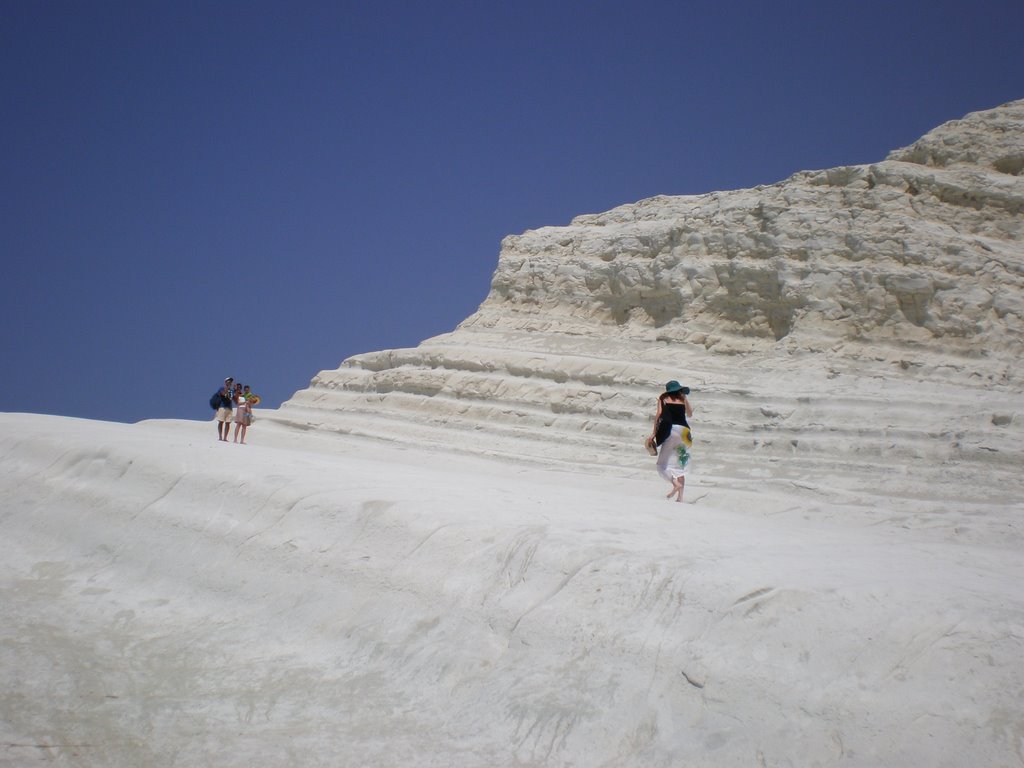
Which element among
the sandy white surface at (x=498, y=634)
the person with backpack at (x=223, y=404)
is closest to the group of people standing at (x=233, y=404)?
the person with backpack at (x=223, y=404)

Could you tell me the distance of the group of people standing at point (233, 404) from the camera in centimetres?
1322

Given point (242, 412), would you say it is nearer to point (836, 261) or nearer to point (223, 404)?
point (223, 404)

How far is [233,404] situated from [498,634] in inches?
402

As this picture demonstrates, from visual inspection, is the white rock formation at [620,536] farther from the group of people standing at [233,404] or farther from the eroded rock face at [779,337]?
the group of people standing at [233,404]

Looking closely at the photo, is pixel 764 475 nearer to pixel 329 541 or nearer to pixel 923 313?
pixel 923 313

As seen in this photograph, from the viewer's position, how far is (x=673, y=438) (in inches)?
311

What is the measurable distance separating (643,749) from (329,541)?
10.2 ft

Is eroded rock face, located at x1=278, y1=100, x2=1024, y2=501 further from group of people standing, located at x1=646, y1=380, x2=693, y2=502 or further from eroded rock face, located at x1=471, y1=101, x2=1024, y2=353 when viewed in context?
group of people standing, located at x1=646, y1=380, x2=693, y2=502

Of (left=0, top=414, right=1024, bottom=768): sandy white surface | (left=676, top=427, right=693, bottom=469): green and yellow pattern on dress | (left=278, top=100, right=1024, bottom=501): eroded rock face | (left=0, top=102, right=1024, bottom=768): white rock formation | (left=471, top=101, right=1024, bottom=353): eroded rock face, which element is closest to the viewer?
(left=0, top=414, right=1024, bottom=768): sandy white surface

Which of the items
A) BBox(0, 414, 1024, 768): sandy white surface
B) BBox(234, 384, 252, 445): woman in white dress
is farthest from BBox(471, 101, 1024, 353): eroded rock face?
BBox(234, 384, 252, 445): woman in white dress

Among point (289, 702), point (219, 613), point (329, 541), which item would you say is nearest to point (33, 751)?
point (289, 702)

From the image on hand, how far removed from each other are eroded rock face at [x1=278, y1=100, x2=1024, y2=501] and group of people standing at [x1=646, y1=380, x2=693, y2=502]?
6.41ft

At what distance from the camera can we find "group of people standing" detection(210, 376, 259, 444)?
1322 cm

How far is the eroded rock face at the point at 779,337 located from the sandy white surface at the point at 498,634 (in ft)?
8.15
